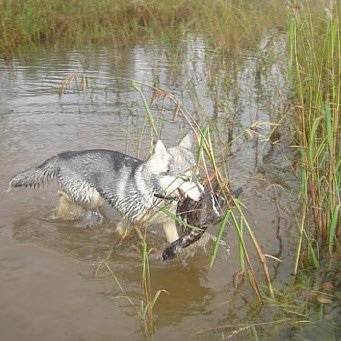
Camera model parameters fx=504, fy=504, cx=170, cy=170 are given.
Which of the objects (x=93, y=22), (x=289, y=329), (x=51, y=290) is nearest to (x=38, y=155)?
(x=51, y=290)

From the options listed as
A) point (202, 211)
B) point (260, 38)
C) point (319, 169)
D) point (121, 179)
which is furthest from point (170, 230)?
point (260, 38)

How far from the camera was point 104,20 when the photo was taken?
11.5m

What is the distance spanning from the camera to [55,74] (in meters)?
8.64

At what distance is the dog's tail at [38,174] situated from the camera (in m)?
4.32

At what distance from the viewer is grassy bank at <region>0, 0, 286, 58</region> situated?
841cm

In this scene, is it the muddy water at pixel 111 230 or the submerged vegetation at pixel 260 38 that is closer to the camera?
the muddy water at pixel 111 230

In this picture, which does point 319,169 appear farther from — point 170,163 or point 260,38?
point 260,38

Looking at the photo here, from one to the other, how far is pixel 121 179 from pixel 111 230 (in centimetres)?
52

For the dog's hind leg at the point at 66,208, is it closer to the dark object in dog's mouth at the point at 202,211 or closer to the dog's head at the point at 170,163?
the dog's head at the point at 170,163

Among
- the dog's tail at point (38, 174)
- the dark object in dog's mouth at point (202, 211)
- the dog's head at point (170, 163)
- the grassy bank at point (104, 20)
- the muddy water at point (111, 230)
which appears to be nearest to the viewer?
the muddy water at point (111, 230)

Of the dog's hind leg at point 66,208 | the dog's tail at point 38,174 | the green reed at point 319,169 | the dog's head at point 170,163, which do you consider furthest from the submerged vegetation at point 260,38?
the dog's tail at point 38,174

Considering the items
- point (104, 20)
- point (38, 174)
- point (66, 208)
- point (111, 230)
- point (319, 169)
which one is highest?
point (104, 20)

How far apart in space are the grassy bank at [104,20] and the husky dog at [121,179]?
3983mm

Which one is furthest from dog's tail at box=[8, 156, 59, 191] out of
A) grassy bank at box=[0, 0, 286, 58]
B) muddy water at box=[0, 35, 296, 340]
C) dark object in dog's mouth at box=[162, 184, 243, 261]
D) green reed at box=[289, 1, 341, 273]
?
grassy bank at box=[0, 0, 286, 58]
